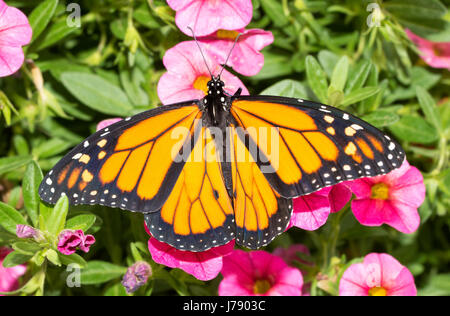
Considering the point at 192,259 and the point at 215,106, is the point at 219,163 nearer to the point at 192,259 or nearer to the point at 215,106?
the point at 215,106

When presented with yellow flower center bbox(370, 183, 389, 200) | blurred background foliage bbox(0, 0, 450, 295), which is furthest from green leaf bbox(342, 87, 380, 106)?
yellow flower center bbox(370, 183, 389, 200)

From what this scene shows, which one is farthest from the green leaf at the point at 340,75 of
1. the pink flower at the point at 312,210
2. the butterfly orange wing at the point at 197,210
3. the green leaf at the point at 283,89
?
the butterfly orange wing at the point at 197,210

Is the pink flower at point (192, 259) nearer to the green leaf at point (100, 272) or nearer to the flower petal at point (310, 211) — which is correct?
the flower petal at point (310, 211)

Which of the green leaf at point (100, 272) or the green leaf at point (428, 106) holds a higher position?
the green leaf at point (428, 106)

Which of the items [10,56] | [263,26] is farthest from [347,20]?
[10,56]

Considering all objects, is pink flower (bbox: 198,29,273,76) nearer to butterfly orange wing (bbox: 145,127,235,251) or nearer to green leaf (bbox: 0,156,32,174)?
butterfly orange wing (bbox: 145,127,235,251)

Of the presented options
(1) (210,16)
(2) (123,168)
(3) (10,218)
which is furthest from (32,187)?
(1) (210,16)
